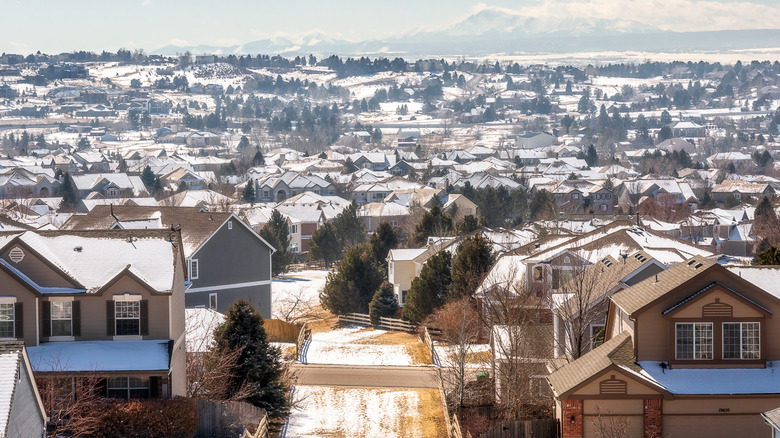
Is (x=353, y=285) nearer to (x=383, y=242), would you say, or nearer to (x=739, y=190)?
(x=383, y=242)

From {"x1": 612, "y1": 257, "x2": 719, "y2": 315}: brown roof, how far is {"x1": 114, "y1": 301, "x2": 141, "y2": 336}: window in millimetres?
11601

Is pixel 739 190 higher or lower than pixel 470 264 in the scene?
lower

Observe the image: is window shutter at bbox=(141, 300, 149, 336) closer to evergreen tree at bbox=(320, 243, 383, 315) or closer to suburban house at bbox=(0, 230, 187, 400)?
suburban house at bbox=(0, 230, 187, 400)

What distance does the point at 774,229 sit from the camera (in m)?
75.6

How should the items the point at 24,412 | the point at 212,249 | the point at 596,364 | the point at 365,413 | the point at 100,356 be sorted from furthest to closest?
the point at 212,249 → the point at 365,413 → the point at 100,356 → the point at 596,364 → the point at 24,412

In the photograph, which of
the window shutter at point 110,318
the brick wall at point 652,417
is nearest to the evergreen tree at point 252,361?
the window shutter at point 110,318

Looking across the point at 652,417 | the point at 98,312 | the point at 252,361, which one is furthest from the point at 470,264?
the point at 652,417

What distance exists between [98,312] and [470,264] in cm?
2167

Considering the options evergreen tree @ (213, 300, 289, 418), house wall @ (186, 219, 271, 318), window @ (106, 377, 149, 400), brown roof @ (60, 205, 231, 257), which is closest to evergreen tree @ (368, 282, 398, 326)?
house wall @ (186, 219, 271, 318)

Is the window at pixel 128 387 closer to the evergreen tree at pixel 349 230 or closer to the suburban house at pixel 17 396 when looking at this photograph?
the suburban house at pixel 17 396

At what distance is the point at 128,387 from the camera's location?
25469 mm

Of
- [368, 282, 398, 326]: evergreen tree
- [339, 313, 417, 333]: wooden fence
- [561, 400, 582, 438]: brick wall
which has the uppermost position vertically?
[561, 400, 582, 438]: brick wall

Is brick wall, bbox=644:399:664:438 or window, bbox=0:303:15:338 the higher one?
window, bbox=0:303:15:338

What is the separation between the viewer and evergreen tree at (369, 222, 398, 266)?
203 ft
